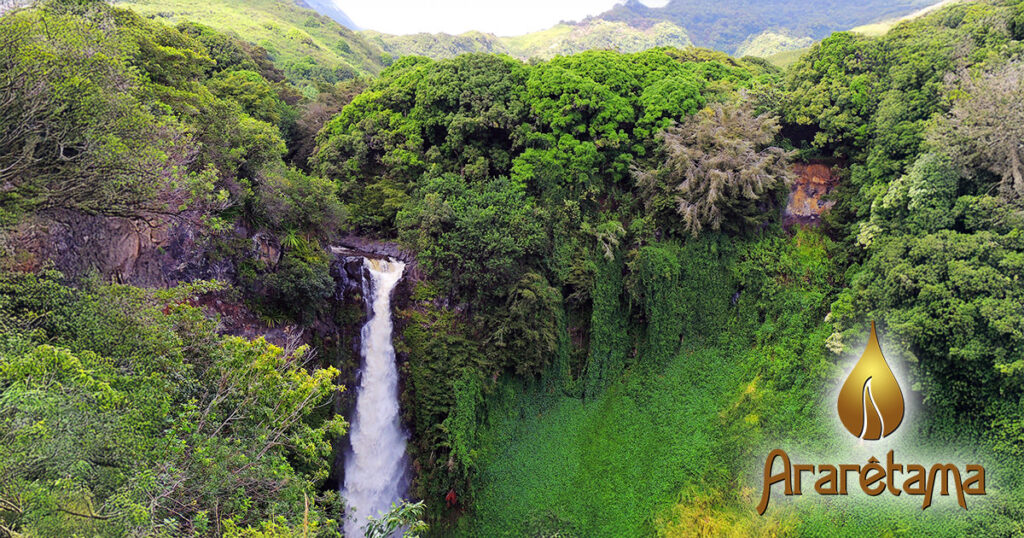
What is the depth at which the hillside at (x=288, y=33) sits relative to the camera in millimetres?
42497

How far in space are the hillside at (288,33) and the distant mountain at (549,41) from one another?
938 centimetres

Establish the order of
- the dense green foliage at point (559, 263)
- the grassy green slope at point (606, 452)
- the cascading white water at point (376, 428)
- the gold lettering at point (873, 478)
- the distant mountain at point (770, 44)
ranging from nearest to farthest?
the dense green foliage at point (559, 263) → the gold lettering at point (873, 478) → the cascading white water at point (376, 428) → the grassy green slope at point (606, 452) → the distant mountain at point (770, 44)

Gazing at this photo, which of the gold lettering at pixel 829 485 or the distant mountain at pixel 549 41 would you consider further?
the distant mountain at pixel 549 41

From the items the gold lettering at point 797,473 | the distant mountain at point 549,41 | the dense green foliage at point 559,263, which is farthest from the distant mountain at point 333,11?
the gold lettering at point 797,473

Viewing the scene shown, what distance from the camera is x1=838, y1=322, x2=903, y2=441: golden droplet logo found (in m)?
12.2

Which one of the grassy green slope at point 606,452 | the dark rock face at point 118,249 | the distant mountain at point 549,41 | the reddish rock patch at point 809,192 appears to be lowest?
the grassy green slope at point 606,452

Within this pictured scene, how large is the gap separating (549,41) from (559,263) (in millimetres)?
74040

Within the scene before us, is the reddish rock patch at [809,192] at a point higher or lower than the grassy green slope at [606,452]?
higher

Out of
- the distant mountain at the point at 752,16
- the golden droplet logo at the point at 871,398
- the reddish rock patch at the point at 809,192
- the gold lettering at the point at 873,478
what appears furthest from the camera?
the distant mountain at the point at 752,16

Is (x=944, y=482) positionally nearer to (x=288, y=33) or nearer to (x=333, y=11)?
(x=288, y=33)

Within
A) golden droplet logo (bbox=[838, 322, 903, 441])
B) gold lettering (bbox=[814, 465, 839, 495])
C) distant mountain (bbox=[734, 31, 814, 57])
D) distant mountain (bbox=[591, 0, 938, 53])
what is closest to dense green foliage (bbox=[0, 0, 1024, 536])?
gold lettering (bbox=[814, 465, 839, 495])

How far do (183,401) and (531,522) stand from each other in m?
10.6

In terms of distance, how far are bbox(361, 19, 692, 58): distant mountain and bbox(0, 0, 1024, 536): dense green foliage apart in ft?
170

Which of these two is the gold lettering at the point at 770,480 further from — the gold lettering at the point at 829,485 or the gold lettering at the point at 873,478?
the gold lettering at the point at 873,478
